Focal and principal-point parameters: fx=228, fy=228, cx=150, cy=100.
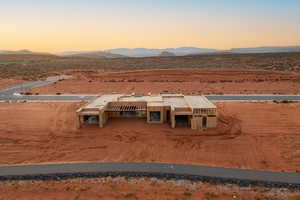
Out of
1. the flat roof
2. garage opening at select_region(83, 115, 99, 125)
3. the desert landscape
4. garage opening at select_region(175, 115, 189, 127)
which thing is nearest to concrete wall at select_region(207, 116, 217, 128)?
the desert landscape

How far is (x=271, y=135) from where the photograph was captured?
42.0 feet

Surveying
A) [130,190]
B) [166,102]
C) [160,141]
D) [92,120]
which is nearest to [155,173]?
[130,190]

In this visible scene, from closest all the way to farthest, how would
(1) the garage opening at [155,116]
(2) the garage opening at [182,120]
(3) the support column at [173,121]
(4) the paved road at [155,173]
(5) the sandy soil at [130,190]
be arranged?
(5) the sandy soil at [130,190], (4) the paved road at [155,173], (3) the support column at [173,121], (2) the garage opening at [182,120], (1) the garage opening at [155,116]

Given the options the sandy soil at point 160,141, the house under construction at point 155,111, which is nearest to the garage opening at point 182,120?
the house under construction at point 155,111

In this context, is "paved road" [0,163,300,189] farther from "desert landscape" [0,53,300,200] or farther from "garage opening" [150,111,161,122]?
"garage opening" [150,111,161,122]

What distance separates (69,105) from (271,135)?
15369 mm

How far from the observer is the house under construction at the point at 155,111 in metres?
13.7

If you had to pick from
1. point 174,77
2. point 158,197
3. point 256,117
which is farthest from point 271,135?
point 174,77

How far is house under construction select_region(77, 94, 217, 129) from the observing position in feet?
45.1

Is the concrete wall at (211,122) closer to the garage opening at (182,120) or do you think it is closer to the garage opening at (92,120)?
the garage opening at (182,120)

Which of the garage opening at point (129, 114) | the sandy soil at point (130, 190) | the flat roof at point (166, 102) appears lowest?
the sandy soil at point (130, 190)

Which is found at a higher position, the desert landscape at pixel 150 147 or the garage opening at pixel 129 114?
the garage opening at pixel 129 114

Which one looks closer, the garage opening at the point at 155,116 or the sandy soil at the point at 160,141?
the sandy soil at the point at 160,141

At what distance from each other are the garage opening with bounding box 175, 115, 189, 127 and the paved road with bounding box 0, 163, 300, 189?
202 inches
